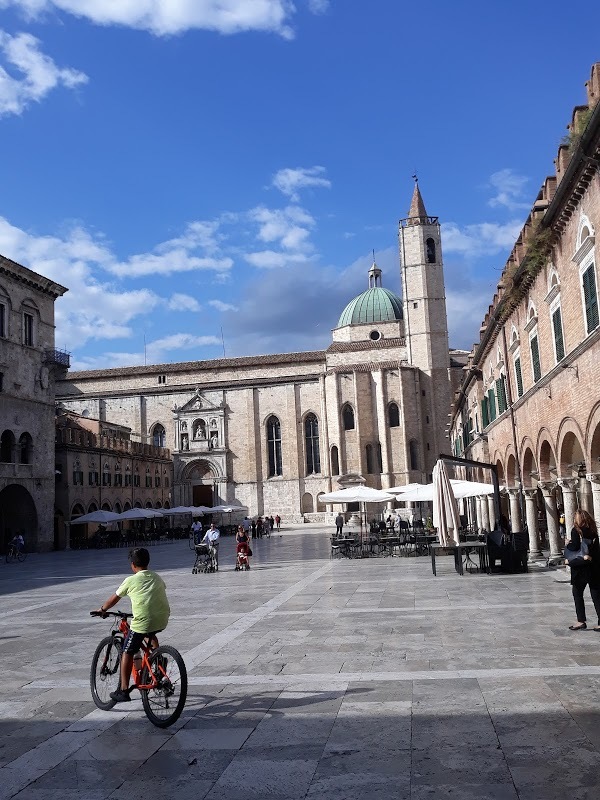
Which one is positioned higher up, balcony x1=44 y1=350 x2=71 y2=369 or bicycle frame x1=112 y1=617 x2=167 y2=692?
balcony x1=44 y1=350 x2=71 y2=369

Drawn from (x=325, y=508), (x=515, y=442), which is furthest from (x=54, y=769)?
(x=325, y=508)

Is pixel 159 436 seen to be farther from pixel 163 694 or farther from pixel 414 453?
pixel 163 694

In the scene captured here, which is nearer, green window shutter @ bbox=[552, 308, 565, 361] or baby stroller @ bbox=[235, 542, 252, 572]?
green window shutter @ bbox=[552, 308, 565, 361]

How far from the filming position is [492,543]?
17188 millimetres

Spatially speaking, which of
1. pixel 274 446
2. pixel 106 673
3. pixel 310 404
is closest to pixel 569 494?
pixel 106 673

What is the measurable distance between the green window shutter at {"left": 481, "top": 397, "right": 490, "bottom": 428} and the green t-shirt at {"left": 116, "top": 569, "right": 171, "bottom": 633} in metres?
22.5

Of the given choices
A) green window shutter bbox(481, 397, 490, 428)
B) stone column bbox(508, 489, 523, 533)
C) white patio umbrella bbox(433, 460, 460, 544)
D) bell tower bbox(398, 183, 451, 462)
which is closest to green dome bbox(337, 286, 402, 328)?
bell tower bbox(398, 183, 451, 462)

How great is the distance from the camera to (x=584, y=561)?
9062 mm

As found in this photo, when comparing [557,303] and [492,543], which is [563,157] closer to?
[557,303]

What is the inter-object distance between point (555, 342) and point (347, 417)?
45.4m

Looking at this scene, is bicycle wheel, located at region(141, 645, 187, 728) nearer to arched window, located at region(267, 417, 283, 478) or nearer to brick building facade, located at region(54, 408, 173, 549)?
brick building facade, located at region(54, 408, 173, 549)

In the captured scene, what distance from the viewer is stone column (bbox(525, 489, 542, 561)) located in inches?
786

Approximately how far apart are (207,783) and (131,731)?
150 centimetres

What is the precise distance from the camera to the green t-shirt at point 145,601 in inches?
248
